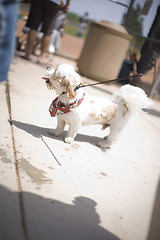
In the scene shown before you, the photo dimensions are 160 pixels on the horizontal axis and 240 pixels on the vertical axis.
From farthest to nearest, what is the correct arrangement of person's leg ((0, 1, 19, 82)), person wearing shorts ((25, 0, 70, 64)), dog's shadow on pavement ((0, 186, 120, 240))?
person wearing shorts ((25, 0, 70, 64)), dog's shadow on pavement ((0, 186, 120, 240)), person's leg ((0, 1, 19, 82))

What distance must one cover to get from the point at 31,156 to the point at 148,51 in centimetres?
609

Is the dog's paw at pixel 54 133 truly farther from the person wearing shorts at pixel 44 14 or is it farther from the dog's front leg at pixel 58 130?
the person wearing shorts at pixel 44 14

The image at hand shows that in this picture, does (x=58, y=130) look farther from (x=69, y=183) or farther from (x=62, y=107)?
(x=69, y=183)

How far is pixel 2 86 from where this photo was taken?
12.8 ft

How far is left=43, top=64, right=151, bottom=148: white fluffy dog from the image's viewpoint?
254cm

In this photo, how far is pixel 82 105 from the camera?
2.76m

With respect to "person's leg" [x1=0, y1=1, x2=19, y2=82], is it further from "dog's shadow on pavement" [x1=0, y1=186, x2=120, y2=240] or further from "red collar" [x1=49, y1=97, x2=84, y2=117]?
"red collar" [x1=49, y1=97, x2=84, y2=117]

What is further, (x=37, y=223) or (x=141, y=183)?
(x=141, y=183)

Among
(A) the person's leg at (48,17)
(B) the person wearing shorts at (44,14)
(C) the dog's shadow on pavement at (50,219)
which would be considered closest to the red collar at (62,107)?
(C) the dog's shadow on pavement at (50,219)

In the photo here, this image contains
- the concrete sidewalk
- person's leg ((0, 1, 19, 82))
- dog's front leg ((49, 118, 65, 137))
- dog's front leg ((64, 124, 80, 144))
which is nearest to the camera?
person's leg ((0, 1, 19, 82))

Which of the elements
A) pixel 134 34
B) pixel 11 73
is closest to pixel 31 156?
pixel 11 73

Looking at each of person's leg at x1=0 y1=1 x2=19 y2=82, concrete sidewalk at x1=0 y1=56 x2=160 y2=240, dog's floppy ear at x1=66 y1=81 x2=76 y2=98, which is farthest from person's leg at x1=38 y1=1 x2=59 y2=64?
person's leg at x1=0 y1=1 x2=19 y2=82

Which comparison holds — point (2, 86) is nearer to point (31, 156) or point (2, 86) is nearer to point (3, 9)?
point (31, 156)

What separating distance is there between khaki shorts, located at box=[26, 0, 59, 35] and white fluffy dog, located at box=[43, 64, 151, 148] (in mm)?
3510
